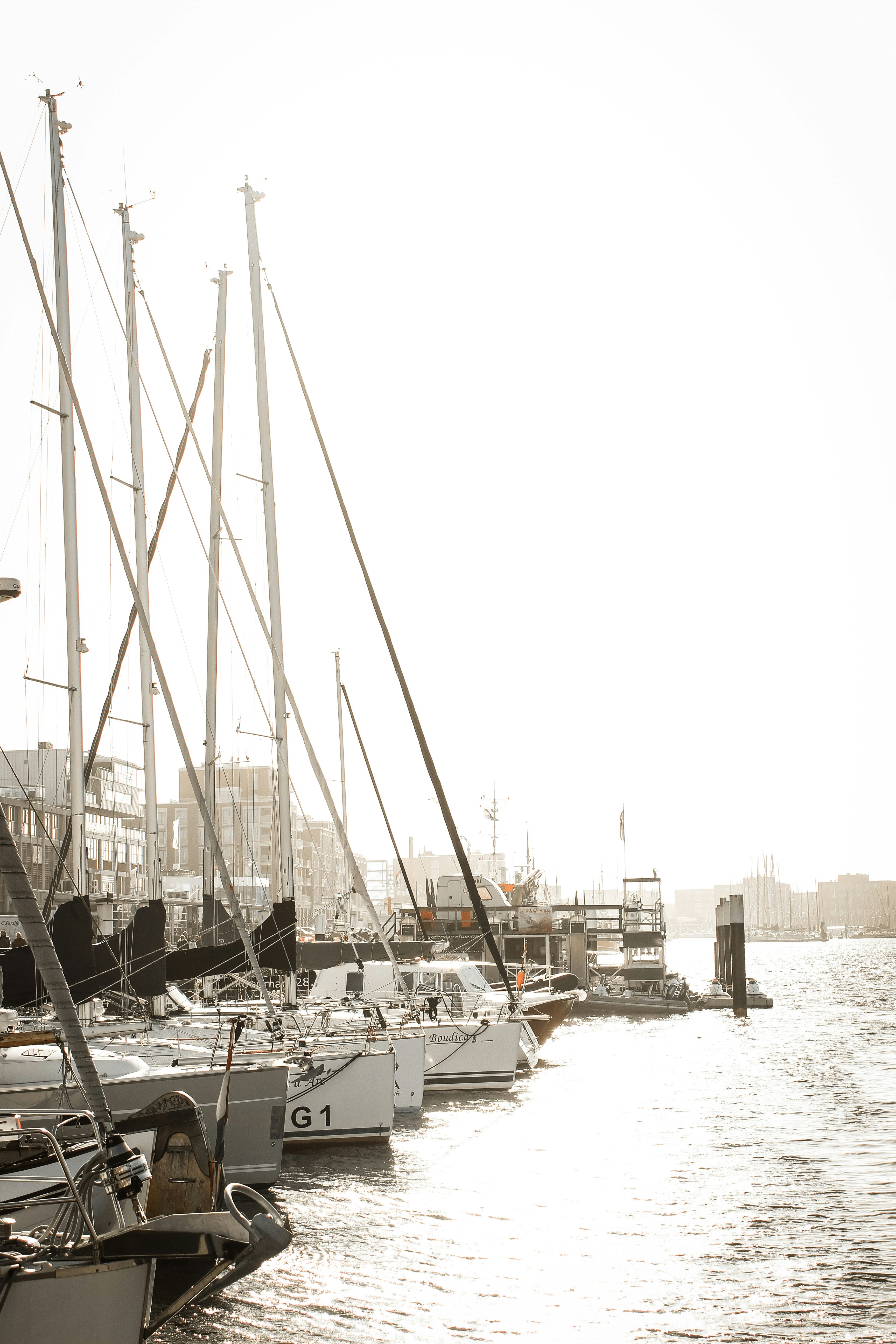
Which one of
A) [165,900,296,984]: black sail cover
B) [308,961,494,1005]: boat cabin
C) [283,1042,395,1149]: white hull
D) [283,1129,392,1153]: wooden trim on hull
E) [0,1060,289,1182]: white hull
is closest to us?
[0,1060,289,1182]: white hull

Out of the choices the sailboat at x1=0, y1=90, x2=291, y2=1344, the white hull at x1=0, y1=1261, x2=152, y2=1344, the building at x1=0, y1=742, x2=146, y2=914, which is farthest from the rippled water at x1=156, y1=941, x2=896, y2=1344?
the building at x1=0, y1=742, x2=146, y2=914

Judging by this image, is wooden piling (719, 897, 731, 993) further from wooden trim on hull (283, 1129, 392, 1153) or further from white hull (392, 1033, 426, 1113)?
wooden trim on hull (283, 1129, 392, 1153)

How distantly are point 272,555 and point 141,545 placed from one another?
104 inches

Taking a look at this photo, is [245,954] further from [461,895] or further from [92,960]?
[461,895]

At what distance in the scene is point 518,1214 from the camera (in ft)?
52.0

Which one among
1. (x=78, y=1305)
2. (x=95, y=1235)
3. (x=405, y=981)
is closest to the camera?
(x=78, y=1305)

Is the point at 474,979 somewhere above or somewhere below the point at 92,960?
below

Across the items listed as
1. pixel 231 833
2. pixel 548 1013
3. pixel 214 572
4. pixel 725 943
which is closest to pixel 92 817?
pixel 231 833

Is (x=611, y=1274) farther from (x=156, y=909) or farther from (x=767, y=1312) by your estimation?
(x=156, y=909)

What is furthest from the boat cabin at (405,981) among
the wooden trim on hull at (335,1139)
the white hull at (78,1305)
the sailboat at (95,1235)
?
the white hull at (78,1305)

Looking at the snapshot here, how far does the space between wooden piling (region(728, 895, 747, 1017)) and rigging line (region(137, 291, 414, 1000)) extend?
3376 cm

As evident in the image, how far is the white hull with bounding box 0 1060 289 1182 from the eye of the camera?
14891mm

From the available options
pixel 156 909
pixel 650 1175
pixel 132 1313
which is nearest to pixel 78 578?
pixel 156 909

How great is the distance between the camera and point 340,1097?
19.0m
